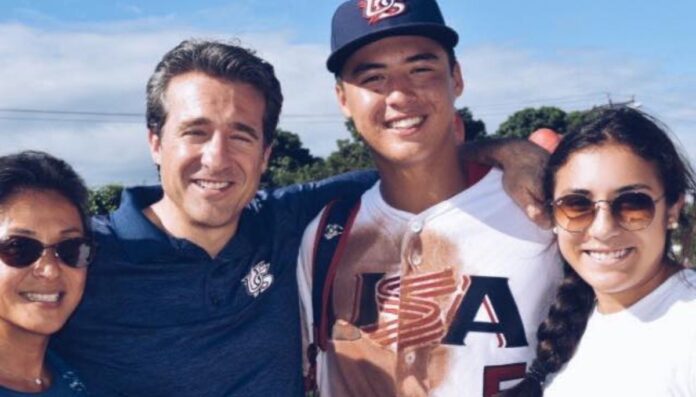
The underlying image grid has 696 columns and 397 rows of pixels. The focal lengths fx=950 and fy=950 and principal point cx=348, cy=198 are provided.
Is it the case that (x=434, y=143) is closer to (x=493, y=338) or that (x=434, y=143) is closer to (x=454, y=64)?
(x=454, y=64)

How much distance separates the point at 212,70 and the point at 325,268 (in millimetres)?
Answer: 1097

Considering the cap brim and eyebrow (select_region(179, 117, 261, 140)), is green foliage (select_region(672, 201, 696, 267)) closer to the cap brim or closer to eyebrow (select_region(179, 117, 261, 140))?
the cap brim

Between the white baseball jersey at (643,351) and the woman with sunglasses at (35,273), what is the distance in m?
2.04

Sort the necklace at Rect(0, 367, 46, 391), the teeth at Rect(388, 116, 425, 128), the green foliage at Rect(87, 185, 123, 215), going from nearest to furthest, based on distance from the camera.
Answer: the necklace at Rect(0, 367, 46, 391) → the teeth at Rect(388, 116, 425, 128) → the green foliage at Rect(87, 185, 123, 215)

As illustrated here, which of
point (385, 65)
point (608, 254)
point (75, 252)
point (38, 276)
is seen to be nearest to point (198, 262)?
point (75, 252)

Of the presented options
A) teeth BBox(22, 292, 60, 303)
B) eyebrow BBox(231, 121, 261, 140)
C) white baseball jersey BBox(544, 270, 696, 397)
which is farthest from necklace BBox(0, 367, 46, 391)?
white baseball jersey BBox(544, 270, 696, 397)

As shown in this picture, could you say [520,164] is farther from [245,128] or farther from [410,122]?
[245,128]

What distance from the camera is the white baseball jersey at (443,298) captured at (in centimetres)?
416

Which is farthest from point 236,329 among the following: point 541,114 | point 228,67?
point 541,114

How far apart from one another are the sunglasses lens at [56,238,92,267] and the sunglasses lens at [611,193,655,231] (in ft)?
7.21

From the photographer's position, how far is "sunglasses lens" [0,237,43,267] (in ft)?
12.7

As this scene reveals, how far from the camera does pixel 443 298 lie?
13.9ft

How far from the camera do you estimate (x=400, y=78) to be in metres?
4.46

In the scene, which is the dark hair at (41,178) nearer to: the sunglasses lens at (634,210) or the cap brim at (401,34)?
the cap brim at (401,34)
